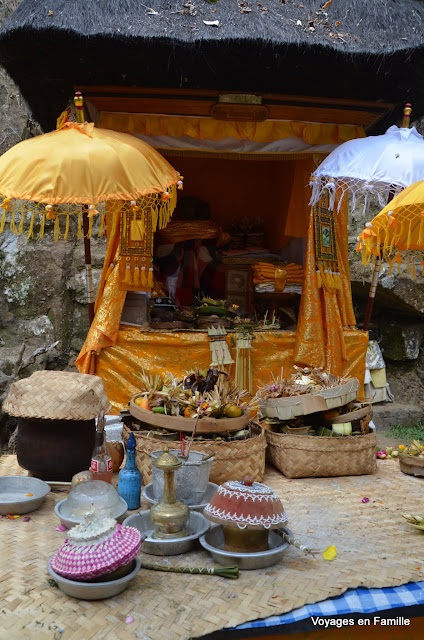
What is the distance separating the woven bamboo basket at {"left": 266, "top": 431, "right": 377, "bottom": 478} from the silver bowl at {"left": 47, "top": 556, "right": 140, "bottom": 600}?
1.72 m

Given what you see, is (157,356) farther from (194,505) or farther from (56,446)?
(194,505)

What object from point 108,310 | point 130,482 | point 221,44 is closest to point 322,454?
point 130,482

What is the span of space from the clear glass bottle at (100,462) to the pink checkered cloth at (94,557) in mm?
797

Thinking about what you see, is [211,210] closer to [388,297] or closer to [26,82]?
[388,297]

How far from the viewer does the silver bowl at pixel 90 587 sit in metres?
2.26

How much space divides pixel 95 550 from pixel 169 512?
49 cm

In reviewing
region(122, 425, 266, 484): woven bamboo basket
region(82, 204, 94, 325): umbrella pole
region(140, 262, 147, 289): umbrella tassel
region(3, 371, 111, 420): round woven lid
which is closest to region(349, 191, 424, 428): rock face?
region(140, 262, 147, 289): umbrella tassel

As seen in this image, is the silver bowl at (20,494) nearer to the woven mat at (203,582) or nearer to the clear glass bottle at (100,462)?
the woven mat at (203,582)

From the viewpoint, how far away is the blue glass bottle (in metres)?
3.20

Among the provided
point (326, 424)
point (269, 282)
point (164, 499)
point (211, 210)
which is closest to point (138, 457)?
point (164, 499)

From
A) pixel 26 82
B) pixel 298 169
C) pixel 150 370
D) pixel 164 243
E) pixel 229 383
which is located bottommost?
pixel 150 370

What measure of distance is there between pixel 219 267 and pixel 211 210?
1.29 metres

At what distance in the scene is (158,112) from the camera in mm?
5738

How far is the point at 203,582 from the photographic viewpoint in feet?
8.13
